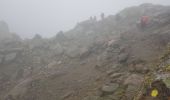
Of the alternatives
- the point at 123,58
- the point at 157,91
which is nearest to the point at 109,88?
the point at 123,58

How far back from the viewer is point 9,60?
18.7 metres

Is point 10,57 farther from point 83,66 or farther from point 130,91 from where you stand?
point 130,91

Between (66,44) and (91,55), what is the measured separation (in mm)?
5882

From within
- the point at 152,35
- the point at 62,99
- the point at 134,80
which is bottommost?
→ the point at 62,99

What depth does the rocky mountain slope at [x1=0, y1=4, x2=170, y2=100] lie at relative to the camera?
10.2m

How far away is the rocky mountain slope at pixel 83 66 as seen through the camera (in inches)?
401

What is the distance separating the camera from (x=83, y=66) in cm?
1486

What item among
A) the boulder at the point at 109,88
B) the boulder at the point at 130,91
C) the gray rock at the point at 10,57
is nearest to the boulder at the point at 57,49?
the gray rock at the point at 10,57

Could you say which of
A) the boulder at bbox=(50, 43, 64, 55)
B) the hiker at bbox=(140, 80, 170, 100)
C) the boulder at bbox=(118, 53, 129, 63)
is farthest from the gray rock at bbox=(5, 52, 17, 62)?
the hiker at bbox=(140, 80, 170, 100)

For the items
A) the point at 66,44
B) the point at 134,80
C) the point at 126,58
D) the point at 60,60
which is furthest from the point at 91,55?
the point at 134,80

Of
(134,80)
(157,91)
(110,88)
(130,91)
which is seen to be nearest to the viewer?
(157,91)

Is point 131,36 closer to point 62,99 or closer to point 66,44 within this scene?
point 66,44

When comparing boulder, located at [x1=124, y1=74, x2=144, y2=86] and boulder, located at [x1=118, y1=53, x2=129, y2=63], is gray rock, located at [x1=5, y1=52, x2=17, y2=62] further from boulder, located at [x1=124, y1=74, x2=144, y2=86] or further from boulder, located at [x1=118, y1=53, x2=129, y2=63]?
boulder, located at [x1=124, y1=74, x2=144, y2=86]

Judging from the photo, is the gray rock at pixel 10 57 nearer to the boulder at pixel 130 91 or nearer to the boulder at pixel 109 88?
the boulder at pixel 109 88
